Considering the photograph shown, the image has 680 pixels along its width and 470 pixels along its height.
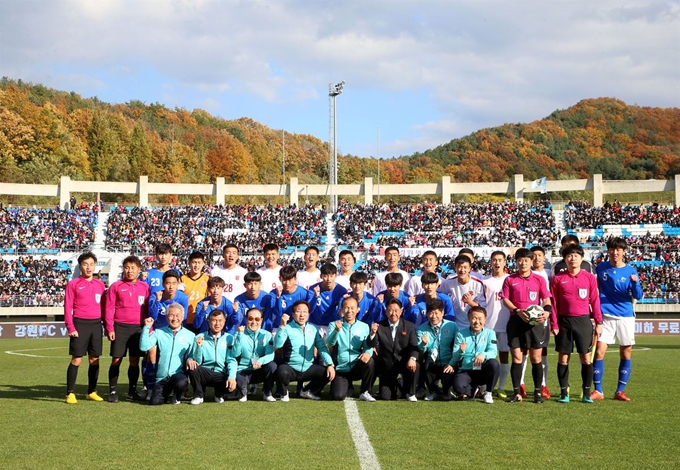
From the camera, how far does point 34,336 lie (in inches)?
1056

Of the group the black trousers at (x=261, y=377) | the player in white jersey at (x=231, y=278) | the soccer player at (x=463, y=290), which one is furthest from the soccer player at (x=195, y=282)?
the soccer player at (x=463, y=290)

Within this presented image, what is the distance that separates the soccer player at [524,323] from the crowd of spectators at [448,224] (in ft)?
107

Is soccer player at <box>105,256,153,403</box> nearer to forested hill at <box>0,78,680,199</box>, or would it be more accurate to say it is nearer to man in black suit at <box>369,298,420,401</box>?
man in black suit at <box>369,298,420,401</box>

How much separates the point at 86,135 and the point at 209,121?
21.6 meters

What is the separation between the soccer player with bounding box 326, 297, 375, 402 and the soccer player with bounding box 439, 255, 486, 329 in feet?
4.33

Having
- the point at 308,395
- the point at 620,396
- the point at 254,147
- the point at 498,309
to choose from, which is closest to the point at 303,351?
the point at 308,395

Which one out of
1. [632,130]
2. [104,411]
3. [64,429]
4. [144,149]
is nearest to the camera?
[64,429]

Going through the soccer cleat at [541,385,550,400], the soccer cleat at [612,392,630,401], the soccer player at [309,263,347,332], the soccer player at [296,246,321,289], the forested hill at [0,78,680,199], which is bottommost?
the soccer cleat at [541,385,550,400]

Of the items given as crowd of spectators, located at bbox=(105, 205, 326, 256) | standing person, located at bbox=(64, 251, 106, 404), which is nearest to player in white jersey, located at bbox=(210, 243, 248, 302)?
standing person, located at bbox=(64, 251, 106, 404)

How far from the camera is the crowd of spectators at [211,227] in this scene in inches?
1679

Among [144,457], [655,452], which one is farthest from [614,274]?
[144,457]

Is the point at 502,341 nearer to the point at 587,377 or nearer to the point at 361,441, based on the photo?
the point at 587,377

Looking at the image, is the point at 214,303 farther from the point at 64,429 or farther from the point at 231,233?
the point at 231,233

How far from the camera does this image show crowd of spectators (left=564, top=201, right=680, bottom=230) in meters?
43.1
